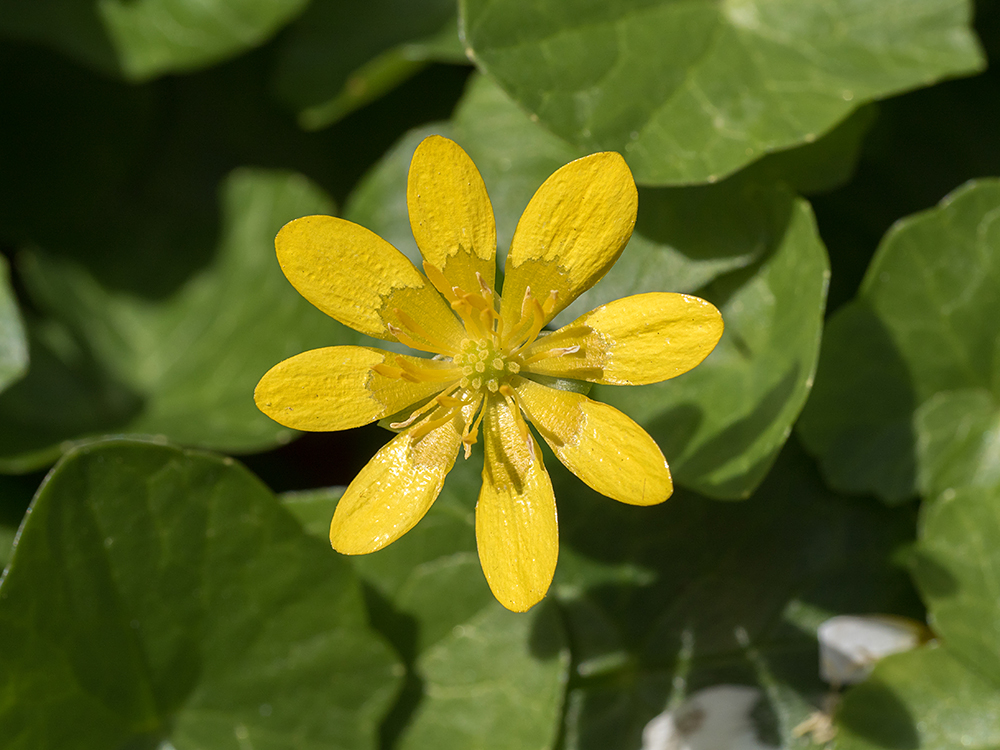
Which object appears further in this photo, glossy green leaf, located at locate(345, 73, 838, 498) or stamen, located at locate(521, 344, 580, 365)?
glossy green leaf, located at locate(345, 73, 838, 498)

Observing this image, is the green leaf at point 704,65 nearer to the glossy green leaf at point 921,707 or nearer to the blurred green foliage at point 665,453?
the blurred green foliage at point 665,453

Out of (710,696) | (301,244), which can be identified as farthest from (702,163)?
(710,696)

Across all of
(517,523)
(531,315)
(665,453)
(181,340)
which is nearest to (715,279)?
(665,453)

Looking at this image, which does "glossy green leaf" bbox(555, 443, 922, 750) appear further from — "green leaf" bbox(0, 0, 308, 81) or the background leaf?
"green leaf" bbox(0, 0, 308, 81)

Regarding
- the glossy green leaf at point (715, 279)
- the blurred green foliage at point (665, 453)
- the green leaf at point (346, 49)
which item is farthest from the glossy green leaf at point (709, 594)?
the green leaf at point (346, 49)

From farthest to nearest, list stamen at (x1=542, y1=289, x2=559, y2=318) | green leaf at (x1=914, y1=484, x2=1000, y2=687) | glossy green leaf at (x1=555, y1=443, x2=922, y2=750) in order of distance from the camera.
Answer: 1. glossy green leaf at (x1=555, y1=443, x2=922, y2=750)
2. green leaf at (x1=914, y1=484, x2=1000, y2=687)
3. stamen at (x1=542, y1=289, x2=559, y2=318)

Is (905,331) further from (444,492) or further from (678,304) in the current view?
(444,492)

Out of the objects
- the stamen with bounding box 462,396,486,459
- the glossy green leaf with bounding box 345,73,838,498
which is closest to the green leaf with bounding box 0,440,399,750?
the stamen with bounding box 462,396,486,459
